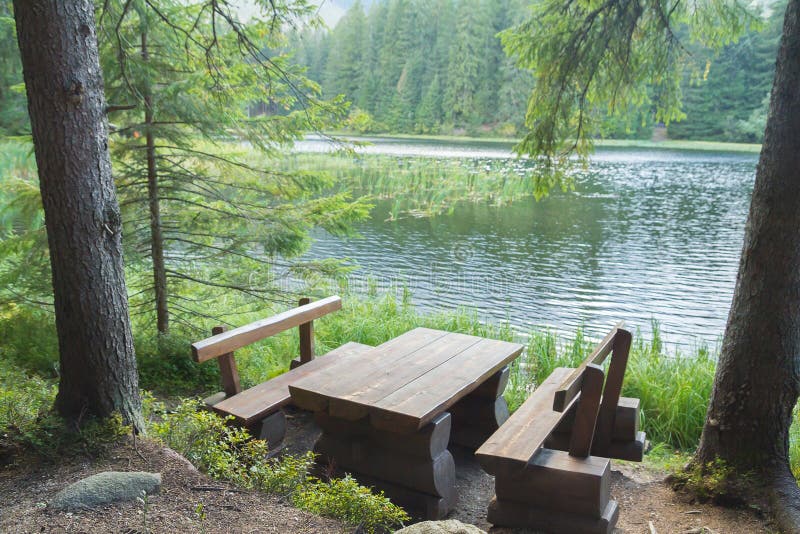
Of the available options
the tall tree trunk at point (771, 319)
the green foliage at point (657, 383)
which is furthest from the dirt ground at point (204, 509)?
the green foliage at point (657, 383)

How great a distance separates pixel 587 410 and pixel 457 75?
39960 millimetres

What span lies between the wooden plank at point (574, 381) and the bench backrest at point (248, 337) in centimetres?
207

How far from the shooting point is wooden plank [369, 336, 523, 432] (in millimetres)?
3199

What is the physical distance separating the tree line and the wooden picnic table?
110 feet

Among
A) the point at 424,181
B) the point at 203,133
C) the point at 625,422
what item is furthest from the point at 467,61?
the point at 625,422

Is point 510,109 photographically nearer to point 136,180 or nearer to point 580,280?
point 580,280

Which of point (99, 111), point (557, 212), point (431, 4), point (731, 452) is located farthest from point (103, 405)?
point (431, 4)

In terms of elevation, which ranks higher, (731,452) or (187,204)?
(187,204)

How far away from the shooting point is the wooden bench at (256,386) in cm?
382

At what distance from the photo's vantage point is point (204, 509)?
2.70 m

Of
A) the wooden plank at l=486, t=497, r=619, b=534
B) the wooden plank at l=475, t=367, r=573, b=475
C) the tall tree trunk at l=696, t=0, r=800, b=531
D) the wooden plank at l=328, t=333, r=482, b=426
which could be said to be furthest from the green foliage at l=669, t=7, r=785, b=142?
the wooden plank at l=486, t=497, r=619, b=534

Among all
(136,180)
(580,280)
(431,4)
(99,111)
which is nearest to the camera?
(99,111)

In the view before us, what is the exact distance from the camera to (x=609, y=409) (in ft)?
13.4

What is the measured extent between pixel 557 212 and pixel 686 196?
6128mm
